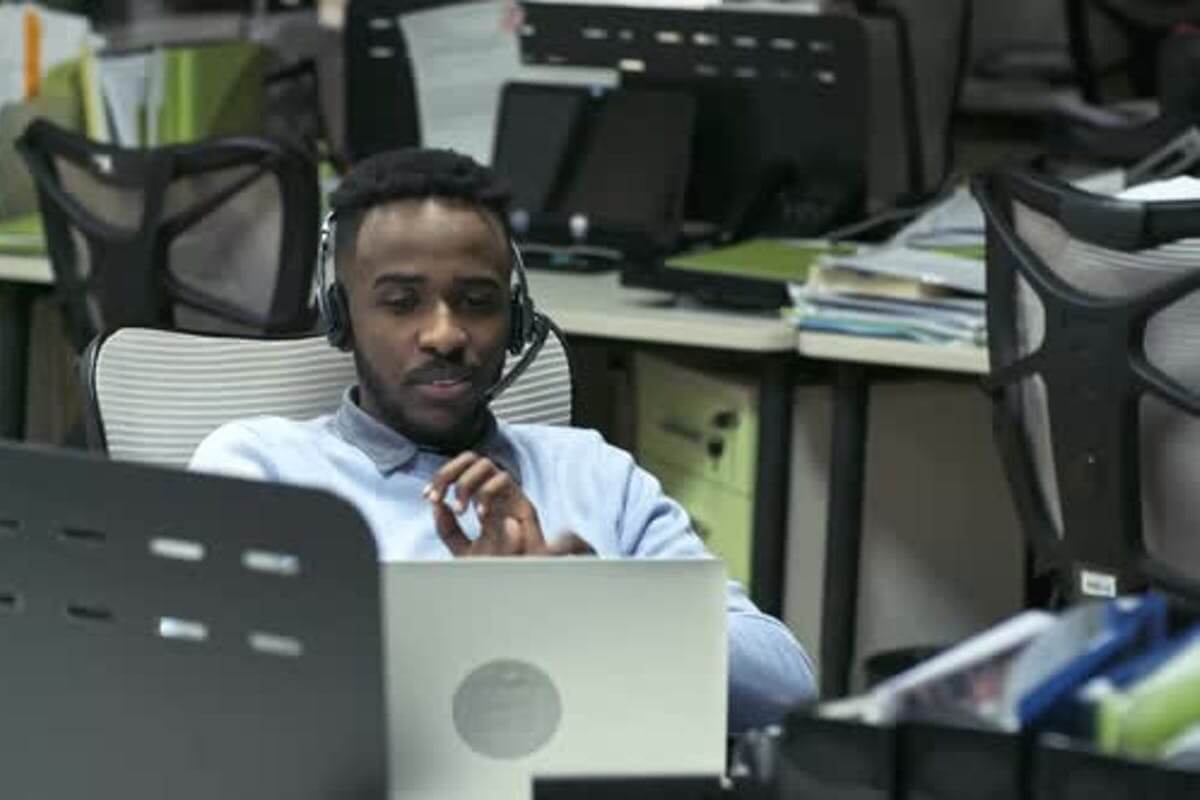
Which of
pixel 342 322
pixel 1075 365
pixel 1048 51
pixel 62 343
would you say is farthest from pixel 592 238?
pixel 1048 51

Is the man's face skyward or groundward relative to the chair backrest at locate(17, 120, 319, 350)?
skyward

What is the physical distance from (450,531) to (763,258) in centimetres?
193

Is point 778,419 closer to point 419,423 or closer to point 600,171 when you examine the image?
point 600,171

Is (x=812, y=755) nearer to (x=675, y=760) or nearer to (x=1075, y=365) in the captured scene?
(x=675, y=760)

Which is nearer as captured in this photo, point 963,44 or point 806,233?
point 806,233

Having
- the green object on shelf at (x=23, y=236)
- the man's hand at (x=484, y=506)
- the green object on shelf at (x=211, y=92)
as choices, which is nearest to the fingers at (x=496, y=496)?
the man's hand at (x=484, y=506)

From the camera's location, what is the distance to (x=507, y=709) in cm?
132

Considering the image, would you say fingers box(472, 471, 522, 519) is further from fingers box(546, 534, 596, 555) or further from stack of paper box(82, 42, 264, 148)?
stack of paper box(82, 42, 264, 148)

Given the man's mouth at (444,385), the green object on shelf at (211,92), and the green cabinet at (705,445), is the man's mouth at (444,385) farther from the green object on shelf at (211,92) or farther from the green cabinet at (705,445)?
the green object on shelf at (211,92)

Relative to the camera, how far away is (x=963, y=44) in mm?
5094

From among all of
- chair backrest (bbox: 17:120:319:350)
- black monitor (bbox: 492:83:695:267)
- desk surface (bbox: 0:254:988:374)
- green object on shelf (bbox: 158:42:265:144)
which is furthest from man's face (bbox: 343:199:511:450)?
green object on shelf (bbox: 158:42:265:144)

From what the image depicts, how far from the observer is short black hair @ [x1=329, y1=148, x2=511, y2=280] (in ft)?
6.59

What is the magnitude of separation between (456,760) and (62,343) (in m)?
2.98

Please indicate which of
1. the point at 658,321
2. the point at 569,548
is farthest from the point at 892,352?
the point at 569,548
